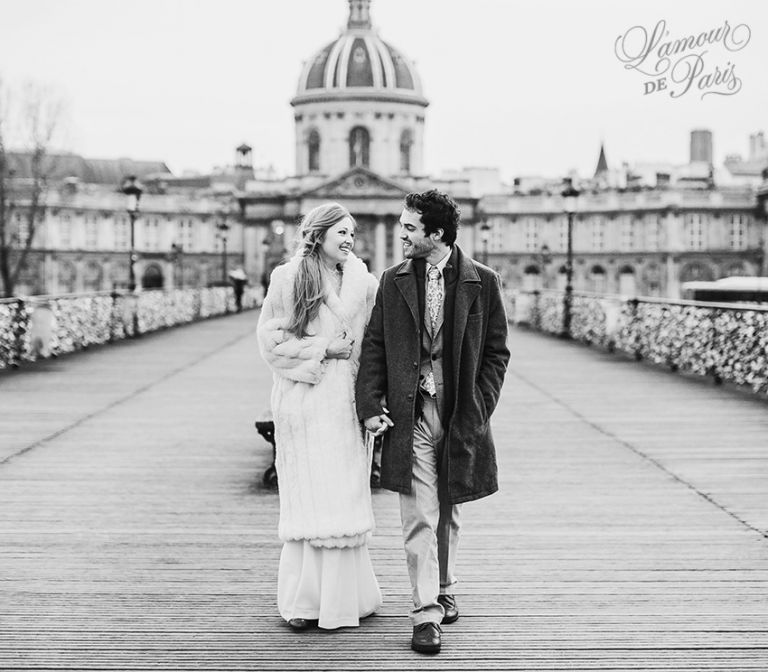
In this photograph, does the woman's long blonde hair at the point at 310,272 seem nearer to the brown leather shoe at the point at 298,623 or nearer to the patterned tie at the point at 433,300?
the patterned tie at the point at 433,300

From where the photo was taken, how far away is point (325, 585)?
544 centimetres

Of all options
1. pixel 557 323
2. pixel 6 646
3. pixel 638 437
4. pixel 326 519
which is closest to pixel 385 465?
pixel 326 519

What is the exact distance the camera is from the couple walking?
526cm

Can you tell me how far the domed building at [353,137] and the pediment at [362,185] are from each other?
23cm

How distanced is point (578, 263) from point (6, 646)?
79.8 m

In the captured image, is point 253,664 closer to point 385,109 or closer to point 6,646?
point 6,646

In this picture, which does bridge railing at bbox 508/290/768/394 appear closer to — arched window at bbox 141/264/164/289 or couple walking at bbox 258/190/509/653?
couple walking at bbox 258/190/509/653

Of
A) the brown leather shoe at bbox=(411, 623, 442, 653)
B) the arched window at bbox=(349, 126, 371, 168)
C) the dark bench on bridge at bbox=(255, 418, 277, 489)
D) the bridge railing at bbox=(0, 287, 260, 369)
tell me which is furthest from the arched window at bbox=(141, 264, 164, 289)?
the brown leather shoe at bbox=(411, 623, 442, 653)

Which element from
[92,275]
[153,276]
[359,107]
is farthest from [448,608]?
[359,107]

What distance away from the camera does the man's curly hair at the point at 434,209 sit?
206 inches

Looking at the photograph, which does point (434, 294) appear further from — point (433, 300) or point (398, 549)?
point (398, 549)

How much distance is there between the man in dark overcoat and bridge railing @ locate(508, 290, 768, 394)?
33.4ft

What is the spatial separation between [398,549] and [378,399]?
185cm

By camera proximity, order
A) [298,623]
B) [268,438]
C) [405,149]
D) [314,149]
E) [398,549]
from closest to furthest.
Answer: [298,623]
[398,549]
[268,438]
[314,149]
[405,149]
